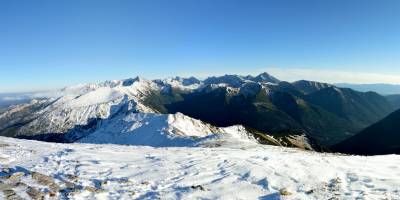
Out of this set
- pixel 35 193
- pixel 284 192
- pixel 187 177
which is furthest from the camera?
pixel 187 177

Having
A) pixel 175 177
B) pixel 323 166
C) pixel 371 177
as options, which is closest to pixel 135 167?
pixel 175 177

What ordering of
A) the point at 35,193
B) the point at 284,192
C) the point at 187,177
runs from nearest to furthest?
the point at 35,193, the point at 284,192, the point at 187,177

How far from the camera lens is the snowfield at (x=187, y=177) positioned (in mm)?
22359

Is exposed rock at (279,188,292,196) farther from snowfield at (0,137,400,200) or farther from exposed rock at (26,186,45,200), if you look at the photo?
exposed rock at (26,186,45,200)

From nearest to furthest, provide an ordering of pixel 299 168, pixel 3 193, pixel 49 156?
pixel 3 193, pixel 299 168, pixel 49 156

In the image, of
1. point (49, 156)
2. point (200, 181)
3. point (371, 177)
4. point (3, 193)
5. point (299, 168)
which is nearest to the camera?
point (3, 193)

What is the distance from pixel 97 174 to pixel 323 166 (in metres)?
18.9

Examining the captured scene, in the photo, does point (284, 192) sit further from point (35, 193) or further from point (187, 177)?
point (35, 193)

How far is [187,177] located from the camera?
86.3ft

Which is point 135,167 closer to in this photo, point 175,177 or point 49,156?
point 175,177

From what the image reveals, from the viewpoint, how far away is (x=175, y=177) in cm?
2623

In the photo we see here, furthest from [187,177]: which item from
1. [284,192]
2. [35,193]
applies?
[35,193]

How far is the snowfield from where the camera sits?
73.4 feet

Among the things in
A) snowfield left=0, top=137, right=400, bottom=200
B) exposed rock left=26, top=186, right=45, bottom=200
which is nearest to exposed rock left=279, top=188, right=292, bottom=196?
snowfield left=0, top=137, right=400, bottom=200
